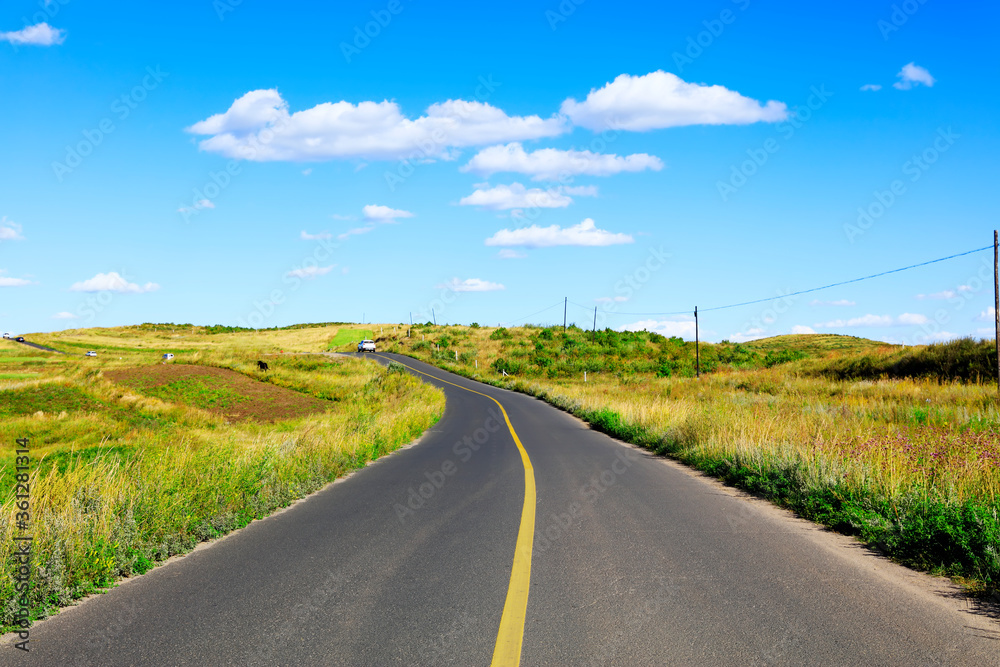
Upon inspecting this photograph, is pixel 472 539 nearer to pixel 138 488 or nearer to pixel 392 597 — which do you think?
pixel 392 597

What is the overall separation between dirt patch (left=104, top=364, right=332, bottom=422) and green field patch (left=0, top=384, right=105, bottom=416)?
4.33m

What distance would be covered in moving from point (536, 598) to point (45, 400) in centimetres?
2915

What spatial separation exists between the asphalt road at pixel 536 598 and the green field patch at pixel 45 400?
2339 centimetres

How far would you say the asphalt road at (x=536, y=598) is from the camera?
3.77 metres

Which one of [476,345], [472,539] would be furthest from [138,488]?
[476,345]

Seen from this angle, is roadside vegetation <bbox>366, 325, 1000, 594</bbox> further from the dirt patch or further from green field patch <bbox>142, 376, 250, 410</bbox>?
green field patch <bbox>142, 376, 250, 410</bbox>

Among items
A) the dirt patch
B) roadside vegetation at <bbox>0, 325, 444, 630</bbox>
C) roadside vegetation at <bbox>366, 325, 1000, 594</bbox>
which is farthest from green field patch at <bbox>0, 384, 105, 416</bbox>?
roadside vegetation at <bbox>366, 325, 1000, 594</bbox>

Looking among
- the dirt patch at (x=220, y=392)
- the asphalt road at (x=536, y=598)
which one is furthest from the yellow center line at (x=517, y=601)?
the dirt patch at (x=220, y=392)

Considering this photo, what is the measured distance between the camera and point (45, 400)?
1030 inches

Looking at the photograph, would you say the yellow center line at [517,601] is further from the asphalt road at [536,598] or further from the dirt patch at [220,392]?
the dirt patch at [220,392]

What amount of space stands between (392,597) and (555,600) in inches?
48.8

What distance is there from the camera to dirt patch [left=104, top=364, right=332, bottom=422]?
102ft

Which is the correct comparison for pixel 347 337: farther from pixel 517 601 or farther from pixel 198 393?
pixel 517 601

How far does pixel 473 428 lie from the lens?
2145 centimetres
